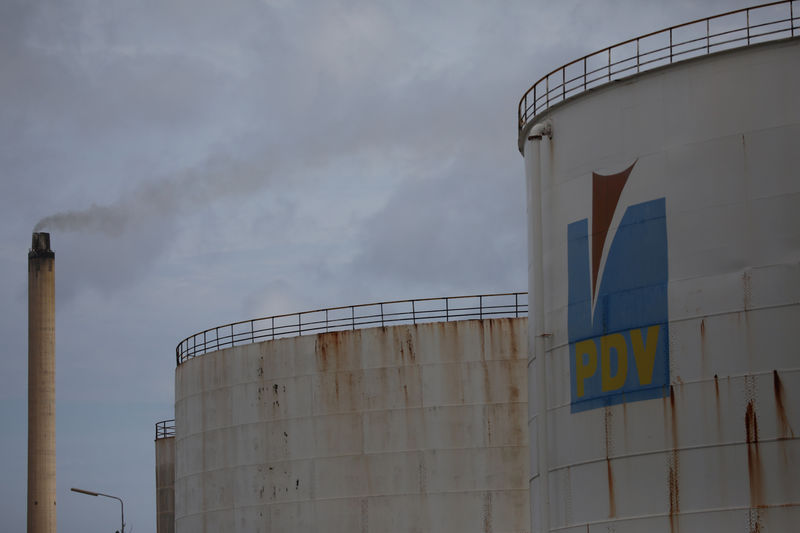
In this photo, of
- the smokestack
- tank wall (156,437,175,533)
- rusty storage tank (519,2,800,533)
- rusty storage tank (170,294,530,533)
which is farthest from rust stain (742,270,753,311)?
the smokestack

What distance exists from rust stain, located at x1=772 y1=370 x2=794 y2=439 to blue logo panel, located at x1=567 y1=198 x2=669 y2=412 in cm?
190

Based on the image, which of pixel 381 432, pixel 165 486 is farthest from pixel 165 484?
pixel 381 432

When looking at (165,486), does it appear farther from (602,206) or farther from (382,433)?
(602,206)

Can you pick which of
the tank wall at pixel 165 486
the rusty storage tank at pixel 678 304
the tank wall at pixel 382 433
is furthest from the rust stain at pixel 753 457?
the tank wall at pixel 165 486

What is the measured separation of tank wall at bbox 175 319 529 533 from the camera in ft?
100

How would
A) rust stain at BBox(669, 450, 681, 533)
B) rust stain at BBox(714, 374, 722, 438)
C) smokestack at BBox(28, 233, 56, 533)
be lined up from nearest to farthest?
rust stain at BBox(714, 374, 722, 438) < rust stain at BBox(669, 450, 681, 533) < smokestack at BBox(28, 233, 56, 533)

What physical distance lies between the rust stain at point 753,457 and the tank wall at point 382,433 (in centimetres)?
1076

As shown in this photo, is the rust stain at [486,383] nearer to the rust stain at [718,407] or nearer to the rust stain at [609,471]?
the rust stain at [609,471]

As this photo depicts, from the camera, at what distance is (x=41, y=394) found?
53312 millimetres

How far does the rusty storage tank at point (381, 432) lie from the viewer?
100 feet

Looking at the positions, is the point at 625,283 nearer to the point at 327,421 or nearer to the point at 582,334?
the point at 582,334

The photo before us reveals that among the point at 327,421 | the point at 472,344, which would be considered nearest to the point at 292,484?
the point at 327,421

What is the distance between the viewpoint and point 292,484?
32094 mm

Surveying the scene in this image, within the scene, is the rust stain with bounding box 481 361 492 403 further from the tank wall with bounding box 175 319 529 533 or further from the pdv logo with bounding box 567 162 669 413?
the pdv logo with bounding box 567 162 669 413
